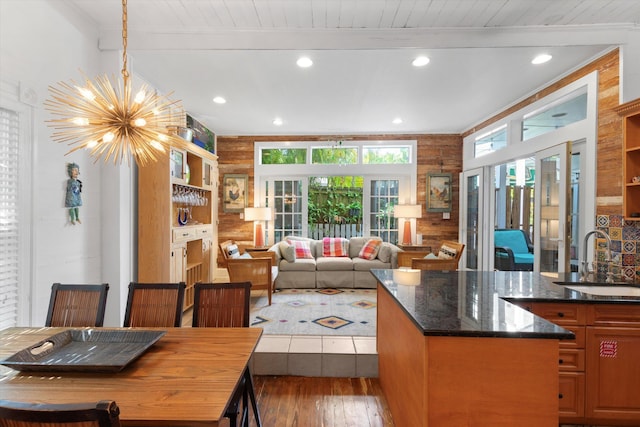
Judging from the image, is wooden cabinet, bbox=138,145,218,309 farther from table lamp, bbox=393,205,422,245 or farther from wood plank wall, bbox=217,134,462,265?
table lamp, bbox=393,205,422,245

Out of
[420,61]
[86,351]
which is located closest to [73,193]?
[86,351]

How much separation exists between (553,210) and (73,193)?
15.8ft

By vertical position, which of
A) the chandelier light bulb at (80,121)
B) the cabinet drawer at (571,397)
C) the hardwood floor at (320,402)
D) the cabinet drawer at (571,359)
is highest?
the chandelier light bulb at (80,121)

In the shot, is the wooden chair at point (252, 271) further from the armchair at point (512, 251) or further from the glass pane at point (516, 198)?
the glass pane at point (516, 198)

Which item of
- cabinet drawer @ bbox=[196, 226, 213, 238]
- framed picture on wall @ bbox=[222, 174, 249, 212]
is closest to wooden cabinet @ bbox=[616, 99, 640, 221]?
cabinet drawer @ bbox=[196, 226, 213, 238]

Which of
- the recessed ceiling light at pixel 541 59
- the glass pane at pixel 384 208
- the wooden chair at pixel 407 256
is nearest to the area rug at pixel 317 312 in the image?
A: the wooden chair at pixel 407 256

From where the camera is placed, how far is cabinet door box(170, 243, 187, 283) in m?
3.59

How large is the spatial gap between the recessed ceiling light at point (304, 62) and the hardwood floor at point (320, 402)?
306 cm

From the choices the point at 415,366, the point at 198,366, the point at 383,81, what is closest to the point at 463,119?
the point at 383,81

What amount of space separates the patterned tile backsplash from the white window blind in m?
4.51

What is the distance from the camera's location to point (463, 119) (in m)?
5.48

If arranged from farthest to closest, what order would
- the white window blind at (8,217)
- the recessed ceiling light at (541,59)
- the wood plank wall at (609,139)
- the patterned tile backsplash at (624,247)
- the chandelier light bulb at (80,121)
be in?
1. the recessed ceiling light at (541,59)
2. the wood plank wall at (609,139)
3. the patterned tile backsplash at (624,247)
4. the white window blind at (8,217)
5. the chandelier light bulb at (80,121)

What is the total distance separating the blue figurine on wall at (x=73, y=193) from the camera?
8.32 feet

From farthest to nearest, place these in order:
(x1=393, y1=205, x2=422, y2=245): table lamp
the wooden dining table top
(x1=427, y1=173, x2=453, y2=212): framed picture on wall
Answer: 1. (x1=427, y1=173, x2=453, y2=212): framed picture on wall
2. (x1=393, y1=205, x2=422, y2=245): table lamp
3. the wooden dining table top
